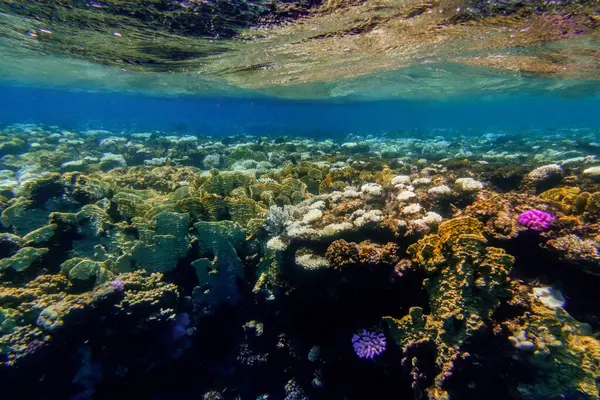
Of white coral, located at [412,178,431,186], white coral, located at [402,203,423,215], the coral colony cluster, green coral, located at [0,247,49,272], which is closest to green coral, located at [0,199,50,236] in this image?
the coral colony cluster

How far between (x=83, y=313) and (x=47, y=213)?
12.6ft

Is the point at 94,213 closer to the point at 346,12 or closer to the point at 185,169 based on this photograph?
the point at 185,169

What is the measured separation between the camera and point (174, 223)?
5480mm

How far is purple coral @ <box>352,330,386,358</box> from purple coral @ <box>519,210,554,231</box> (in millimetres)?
2833

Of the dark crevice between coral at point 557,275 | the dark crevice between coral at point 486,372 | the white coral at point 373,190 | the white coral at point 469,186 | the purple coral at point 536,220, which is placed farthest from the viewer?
the white coral at point 373,190

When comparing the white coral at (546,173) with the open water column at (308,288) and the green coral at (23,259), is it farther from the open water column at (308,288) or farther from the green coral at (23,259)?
the green coral at (23,259)

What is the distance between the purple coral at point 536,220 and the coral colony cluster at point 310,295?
1.1 inches

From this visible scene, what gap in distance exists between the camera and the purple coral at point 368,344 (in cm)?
412

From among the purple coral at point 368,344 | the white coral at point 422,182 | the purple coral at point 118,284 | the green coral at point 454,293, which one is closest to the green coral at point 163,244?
the purple coral at point 118,284

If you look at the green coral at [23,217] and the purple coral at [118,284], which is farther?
the green coral at [23,217]

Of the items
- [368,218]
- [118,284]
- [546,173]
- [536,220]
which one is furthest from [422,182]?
[118,284]

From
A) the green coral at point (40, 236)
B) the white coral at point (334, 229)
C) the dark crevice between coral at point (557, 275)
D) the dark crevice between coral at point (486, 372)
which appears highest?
the white coral at point (334, 229)

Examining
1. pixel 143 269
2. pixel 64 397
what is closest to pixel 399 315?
pixel 143 269

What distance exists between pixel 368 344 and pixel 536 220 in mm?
3197
